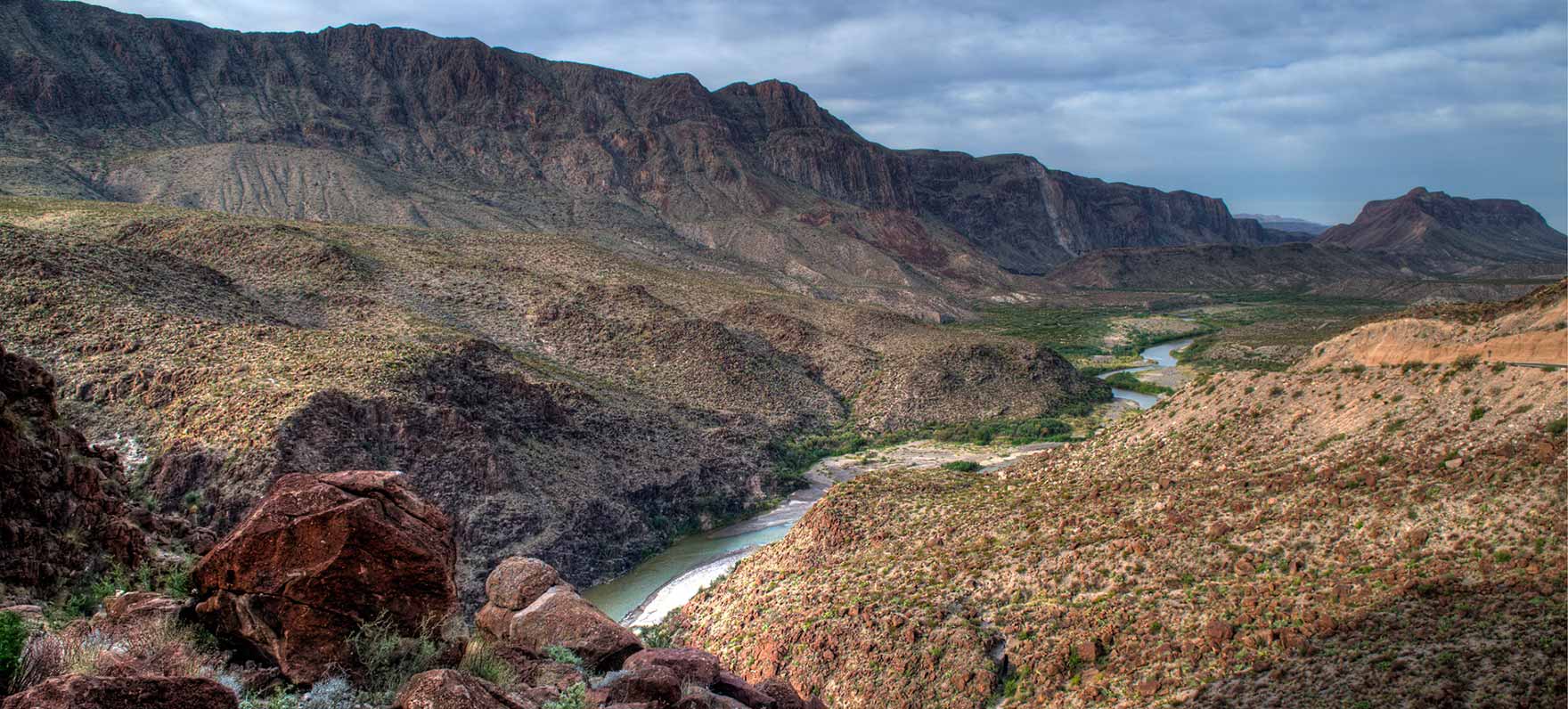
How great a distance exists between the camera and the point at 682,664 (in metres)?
13.7

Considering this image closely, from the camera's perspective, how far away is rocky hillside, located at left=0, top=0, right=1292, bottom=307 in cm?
12481

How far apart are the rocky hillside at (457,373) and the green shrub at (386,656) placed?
2553 cm

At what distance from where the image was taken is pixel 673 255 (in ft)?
477

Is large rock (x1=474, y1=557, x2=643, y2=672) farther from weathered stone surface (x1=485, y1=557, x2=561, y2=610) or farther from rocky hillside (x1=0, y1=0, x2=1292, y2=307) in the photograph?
rocky hillside (x1=0, y1=0, x2=1292, y2=307)

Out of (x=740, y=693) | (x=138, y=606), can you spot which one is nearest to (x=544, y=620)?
(x=740, y=693)

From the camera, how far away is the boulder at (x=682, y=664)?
44.2ft

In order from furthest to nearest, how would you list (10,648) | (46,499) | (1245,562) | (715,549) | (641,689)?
(715,549) < (1245,562) < (46,499) < (641,689) < (10,648)

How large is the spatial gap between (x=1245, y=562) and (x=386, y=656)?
1861 cm

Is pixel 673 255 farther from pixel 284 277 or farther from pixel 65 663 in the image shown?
pixel 65 663

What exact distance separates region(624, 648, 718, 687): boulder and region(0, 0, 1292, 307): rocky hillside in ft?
377

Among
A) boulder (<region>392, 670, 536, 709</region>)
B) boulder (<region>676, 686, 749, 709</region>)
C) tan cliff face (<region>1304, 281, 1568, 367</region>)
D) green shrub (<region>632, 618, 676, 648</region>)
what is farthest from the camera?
green shrub (<region>632, 618, 676, 648</region>)

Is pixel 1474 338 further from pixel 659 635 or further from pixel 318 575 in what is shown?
pixel 318 575

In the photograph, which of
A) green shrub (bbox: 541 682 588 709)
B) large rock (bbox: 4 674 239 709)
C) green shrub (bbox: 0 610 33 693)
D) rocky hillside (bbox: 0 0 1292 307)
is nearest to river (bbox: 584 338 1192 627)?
green shrub (bbox: 541 682 588 709)

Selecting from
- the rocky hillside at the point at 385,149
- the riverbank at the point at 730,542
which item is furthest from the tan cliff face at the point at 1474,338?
the rocky hillside at the point at 385,149
